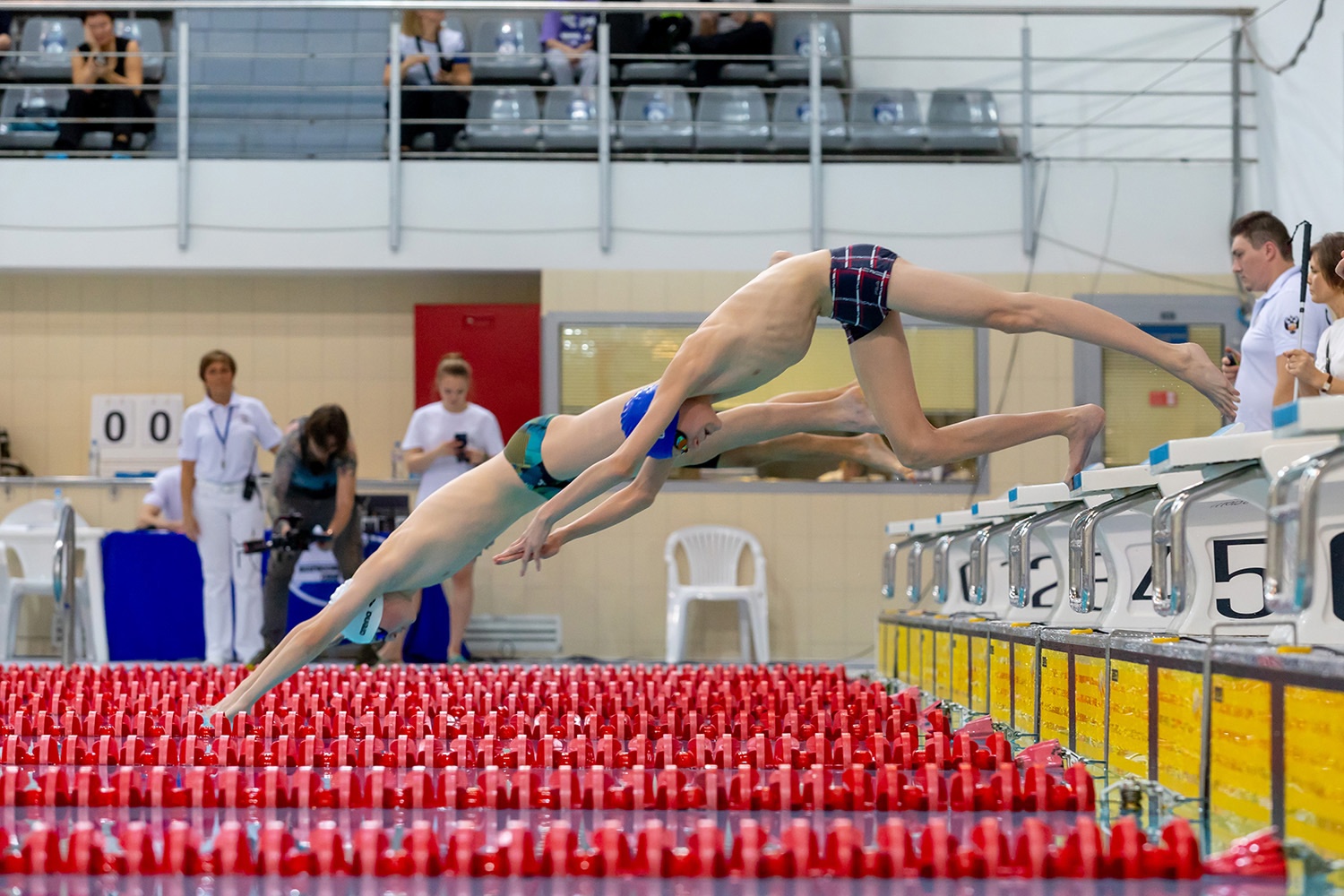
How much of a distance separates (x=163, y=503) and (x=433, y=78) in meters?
3.75

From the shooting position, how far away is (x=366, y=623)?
4.36 metres

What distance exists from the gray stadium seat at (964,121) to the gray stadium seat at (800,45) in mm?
1948

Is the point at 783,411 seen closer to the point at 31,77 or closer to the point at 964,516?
the point at 964,516

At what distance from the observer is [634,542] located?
9.80 metres

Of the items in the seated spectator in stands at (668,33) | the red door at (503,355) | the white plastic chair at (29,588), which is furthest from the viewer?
the seated spectator in stands at (668,33)

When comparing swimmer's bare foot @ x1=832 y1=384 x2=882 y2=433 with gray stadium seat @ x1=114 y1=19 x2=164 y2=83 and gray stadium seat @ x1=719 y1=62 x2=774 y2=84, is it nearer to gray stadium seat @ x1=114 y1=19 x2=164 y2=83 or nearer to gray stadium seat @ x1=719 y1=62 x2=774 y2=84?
gray stadium seat @ x1=719 y1=62 x2=774 y2=84

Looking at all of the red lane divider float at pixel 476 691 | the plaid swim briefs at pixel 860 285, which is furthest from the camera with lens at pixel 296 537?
the plaid swim briefs at pixel 860 285

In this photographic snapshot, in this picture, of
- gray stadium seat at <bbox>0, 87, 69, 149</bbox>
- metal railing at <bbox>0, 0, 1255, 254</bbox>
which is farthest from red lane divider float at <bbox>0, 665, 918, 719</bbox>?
gray stadium seat at <bbox>0, 87, 69, 149</bbox>

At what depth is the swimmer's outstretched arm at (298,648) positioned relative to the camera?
4121 millimetres

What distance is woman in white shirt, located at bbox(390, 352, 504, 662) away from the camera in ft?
27.1

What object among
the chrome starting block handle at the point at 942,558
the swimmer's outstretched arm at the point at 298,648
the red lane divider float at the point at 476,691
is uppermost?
the chrome starting block handle at the point at 942,558

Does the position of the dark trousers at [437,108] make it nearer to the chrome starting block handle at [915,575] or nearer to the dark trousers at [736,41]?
the dark trousers at [736,41]

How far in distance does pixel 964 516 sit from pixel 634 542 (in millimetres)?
4518

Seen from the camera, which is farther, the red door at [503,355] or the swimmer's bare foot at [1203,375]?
the red door at [503,355]
